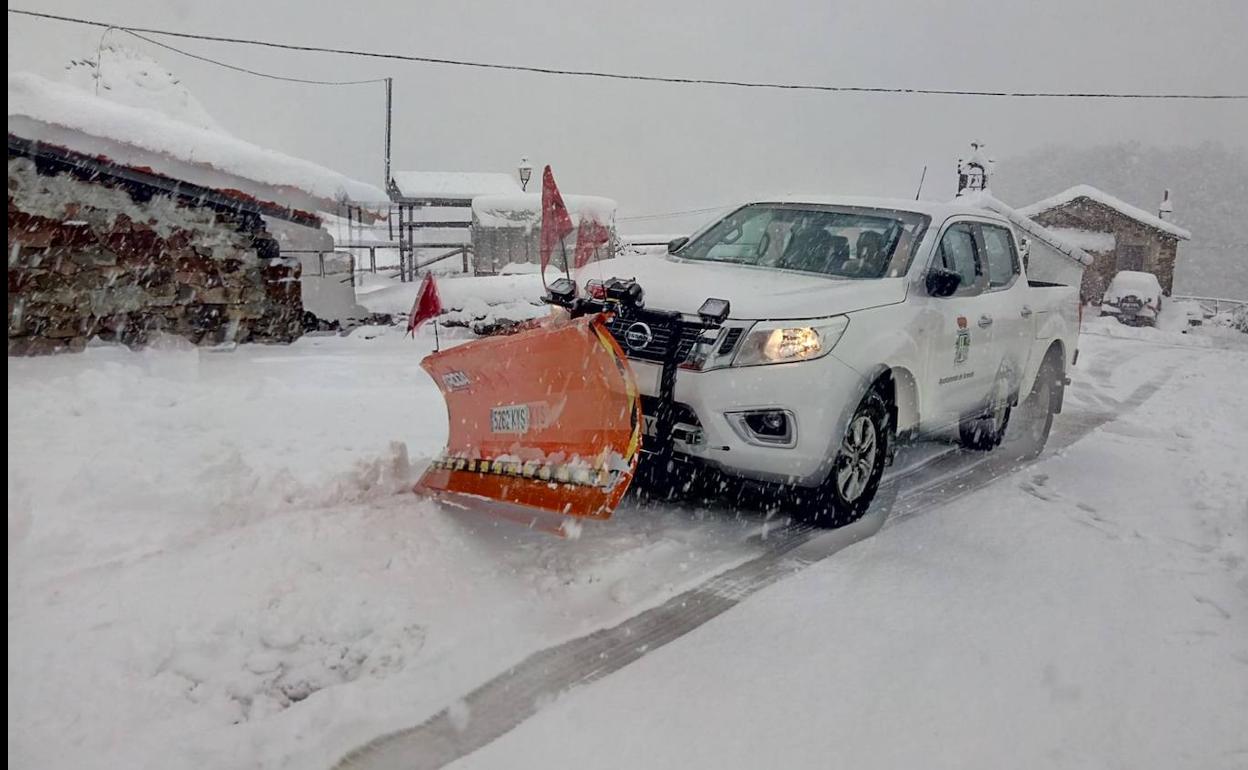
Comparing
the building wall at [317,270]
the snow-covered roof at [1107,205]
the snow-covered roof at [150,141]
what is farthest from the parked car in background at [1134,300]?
the snow-covered roof at [150,141]

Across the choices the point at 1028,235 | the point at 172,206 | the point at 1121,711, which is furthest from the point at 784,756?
the point at 1028,235

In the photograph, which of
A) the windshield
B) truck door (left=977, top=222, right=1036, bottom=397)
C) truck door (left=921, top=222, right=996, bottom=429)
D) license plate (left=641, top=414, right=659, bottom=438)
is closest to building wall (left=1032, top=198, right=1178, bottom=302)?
truck door (left=977, top=222, right=1036, bottom=397)

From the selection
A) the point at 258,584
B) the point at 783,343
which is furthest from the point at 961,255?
the point at 258,584

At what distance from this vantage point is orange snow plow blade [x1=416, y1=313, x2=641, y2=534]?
12.5ft

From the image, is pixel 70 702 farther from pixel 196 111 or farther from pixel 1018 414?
pixel 196 111

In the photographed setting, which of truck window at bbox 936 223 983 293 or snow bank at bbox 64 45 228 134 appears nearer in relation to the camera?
truck window at bbox 936 223 983 293

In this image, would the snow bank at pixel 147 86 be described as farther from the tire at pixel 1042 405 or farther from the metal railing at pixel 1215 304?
the metal railing at pixel 1215 304

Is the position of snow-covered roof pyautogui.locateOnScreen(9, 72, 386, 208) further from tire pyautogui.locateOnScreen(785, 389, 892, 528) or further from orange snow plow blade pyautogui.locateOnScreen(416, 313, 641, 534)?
tire pyautogui.locateOnScreen(785, 389, 892, 528)

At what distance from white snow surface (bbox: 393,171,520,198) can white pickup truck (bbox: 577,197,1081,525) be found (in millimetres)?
26097

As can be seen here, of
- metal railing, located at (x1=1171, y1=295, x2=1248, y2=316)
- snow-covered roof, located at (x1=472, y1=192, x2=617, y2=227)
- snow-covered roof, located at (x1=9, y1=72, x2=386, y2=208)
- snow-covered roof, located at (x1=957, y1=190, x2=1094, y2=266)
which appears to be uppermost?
snow-covered roof, located at (x1=957, y1=190, x2=1094, y2=266)

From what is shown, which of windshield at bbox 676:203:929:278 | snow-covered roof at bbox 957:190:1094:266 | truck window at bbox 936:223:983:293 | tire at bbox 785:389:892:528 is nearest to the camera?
tire at bbox 785:389:892:528

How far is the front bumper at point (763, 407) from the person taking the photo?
4215 millimetres

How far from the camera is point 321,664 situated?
9.98ft

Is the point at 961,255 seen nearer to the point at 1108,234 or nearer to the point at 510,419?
the point at 510,419
